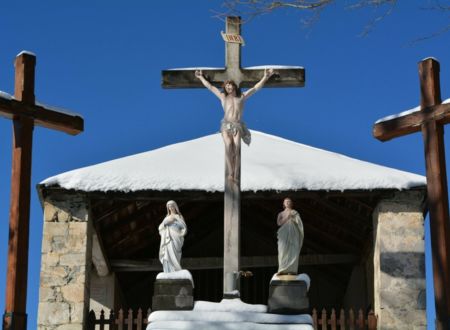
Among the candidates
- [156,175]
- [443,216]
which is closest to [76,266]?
[156,175]

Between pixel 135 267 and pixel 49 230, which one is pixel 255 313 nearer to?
pixel 49 230

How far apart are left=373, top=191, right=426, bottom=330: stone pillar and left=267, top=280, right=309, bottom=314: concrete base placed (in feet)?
6.65

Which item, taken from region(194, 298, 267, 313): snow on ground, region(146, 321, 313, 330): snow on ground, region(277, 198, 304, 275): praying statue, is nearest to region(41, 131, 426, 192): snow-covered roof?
region(277, 198, 304, 275): praying statue

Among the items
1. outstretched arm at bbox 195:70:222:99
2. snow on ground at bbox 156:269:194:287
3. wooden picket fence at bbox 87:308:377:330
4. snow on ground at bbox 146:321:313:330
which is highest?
outstretched arm at bbox 195:70:222:99

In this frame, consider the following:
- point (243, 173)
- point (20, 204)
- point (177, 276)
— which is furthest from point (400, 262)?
point (20, 204)

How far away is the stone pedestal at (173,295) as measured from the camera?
13.9m

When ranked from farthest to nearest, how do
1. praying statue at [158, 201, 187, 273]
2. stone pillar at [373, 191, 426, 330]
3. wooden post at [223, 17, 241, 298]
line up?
stone pillar at [373, 191, 426, 330]
praying statue at [158, 201, 187, 273]
wooden post at [223, 17, 241, 298]

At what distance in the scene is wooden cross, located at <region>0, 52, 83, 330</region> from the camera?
13.2 metres

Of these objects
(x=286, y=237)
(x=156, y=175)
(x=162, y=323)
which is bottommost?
(x=162, y=323)

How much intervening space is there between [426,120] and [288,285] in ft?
8.09

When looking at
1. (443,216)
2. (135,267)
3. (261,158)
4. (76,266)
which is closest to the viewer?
(443,216)

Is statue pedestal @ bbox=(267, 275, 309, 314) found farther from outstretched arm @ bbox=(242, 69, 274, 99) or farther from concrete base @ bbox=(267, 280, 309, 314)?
outstretched arm @ bbox=(242, 69, 274, 99)

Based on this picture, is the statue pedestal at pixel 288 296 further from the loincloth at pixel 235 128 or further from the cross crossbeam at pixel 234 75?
the cross crossbeam at pixel 234 75

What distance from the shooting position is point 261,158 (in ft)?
56.1
